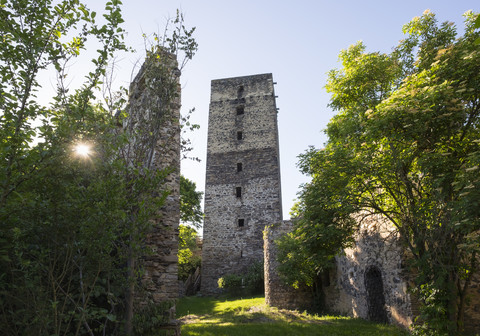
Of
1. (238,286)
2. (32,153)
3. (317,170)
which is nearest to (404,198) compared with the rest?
(317,170)

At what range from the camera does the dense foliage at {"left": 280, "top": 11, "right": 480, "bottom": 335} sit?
584 centimetres

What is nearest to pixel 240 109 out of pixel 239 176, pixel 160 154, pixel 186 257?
pixel 239 176

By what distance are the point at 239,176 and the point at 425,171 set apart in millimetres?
17121

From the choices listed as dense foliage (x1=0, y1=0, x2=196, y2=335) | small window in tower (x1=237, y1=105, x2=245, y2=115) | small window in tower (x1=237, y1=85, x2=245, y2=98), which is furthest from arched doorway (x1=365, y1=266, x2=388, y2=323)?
small window in tower (x1=237, y1=85, x2=245, y2=98)

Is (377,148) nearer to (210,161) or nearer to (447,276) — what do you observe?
(447,276)

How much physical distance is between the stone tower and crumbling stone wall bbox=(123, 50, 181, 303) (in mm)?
15169

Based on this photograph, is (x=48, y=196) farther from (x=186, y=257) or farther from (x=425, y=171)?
(x=186, y=257)

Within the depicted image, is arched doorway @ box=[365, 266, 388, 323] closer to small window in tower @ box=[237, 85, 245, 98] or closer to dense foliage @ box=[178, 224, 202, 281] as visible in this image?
dense foliage @ box=[178, 224, 202, 281]

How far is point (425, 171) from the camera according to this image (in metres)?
6.11

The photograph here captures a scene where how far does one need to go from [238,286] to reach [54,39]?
17.3m

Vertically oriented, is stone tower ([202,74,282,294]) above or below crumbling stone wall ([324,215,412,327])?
above

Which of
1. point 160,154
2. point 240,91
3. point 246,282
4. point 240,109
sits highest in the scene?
point 240,91

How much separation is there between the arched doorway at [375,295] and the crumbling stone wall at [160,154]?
677 cm

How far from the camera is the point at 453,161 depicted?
241 inches
